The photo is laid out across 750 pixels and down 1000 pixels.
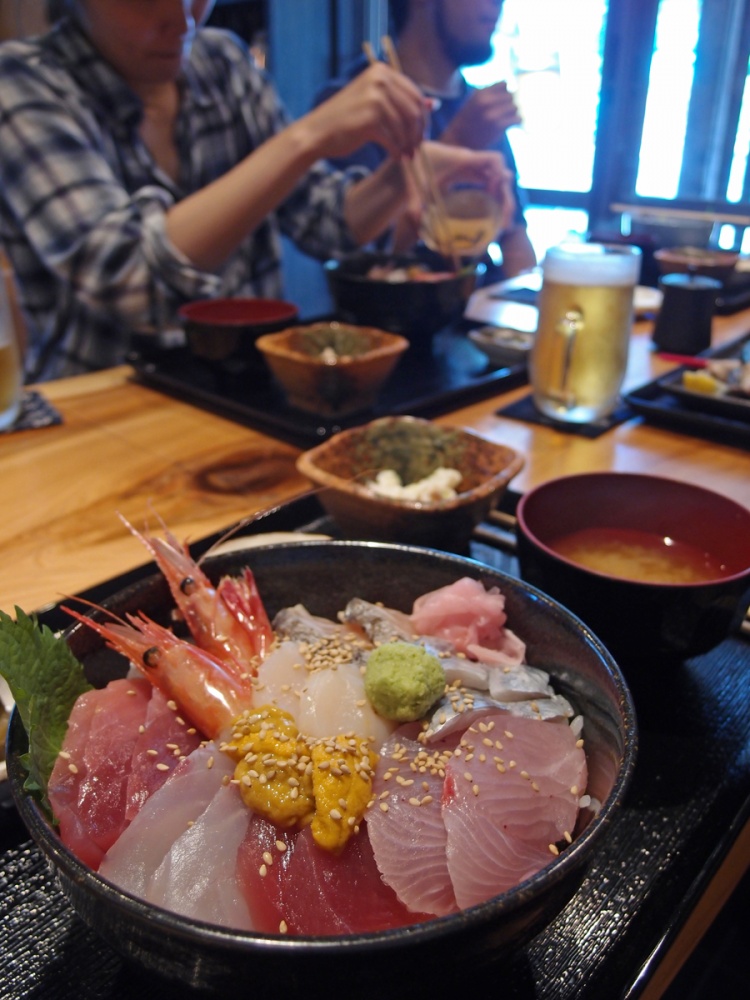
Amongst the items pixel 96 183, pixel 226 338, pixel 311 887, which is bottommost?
pixel 311 887

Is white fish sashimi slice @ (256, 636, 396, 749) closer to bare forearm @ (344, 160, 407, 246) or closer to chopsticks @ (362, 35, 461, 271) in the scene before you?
chopsticks @ (362, 35, 461, 271)

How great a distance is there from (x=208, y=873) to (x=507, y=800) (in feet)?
0.88

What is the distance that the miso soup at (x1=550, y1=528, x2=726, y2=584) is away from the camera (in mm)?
1131

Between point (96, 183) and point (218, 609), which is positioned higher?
point (96, 183)

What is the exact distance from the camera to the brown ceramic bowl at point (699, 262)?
289 cm

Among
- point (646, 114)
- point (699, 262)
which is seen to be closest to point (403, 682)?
point (699, 262)

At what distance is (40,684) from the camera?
0.75 metres

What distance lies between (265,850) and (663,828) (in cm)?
45

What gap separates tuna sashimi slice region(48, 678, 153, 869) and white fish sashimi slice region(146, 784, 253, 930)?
0.28ft

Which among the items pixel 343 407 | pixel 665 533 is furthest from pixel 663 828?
pixel 343 407

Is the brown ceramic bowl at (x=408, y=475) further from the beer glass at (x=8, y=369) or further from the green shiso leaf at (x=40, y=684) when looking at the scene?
the beer glass at (x=8, y=369)

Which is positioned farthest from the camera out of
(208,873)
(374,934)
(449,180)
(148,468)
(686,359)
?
(449,180)

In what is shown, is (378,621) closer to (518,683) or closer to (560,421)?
(518,683)

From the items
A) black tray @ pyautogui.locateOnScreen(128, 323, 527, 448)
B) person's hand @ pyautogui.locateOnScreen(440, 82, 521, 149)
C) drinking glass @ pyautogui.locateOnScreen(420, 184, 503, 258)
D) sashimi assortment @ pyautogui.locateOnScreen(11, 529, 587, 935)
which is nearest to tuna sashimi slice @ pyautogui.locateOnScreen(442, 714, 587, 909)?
sashimi assortment @ pyautogui.locateOnScreen(11, 529, 587, 935)
